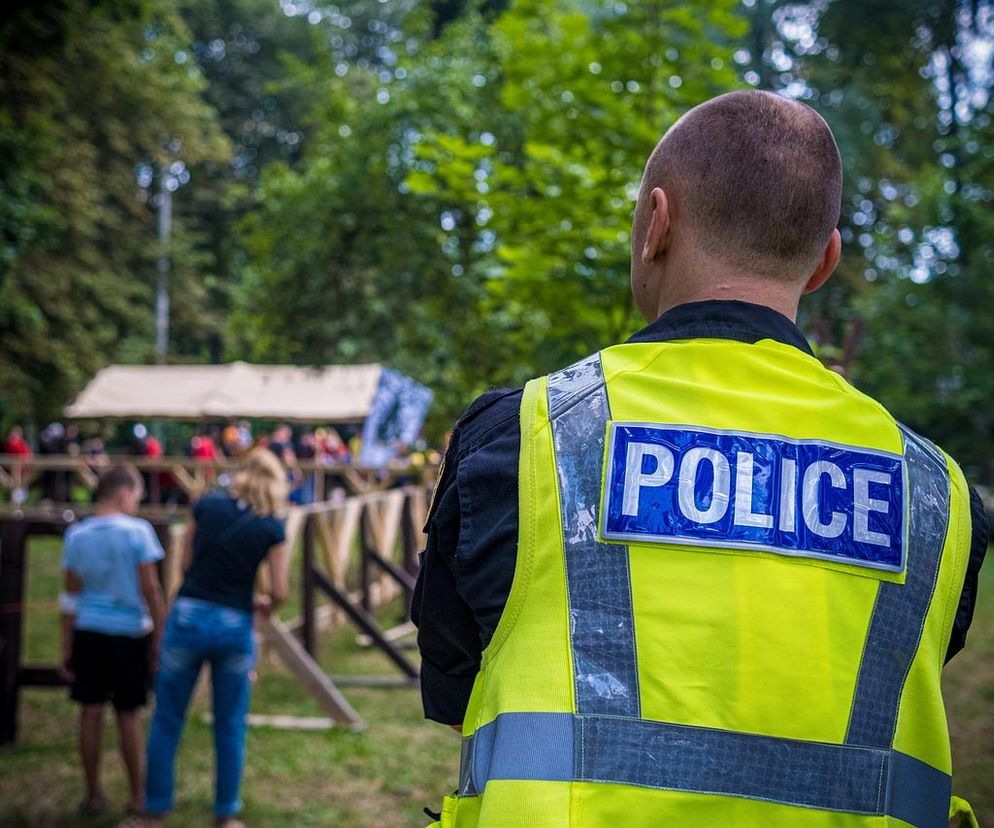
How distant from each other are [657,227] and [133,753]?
459 cm

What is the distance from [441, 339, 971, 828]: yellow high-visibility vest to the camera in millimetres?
1222

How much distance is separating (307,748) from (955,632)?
5.55 metres

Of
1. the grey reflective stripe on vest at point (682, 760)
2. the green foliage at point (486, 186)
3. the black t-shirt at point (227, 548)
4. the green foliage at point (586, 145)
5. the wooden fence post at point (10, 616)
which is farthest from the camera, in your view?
the wooden fence post at point (10, 616)

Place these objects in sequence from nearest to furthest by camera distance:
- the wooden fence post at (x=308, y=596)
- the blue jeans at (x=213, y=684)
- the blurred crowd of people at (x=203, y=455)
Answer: the blue jeans at (x=213, y=684) < the wooden fence post at (x=308, y=596) < the blurred crowd of people at (x=203, y=455)

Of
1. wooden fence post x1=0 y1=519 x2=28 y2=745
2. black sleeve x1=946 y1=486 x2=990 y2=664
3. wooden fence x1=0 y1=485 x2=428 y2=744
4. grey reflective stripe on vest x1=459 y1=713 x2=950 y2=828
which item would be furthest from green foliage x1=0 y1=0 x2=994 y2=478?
wooden fence post x1=0 y1=519 x2=28 y2=745

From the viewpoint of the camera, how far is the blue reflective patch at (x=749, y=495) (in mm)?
1277

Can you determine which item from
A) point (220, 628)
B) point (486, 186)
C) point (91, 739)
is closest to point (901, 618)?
point (486, 186)

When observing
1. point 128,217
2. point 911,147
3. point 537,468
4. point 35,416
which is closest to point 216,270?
point 128,217

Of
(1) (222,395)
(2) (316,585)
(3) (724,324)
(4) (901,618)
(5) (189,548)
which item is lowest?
(2) (316,585)

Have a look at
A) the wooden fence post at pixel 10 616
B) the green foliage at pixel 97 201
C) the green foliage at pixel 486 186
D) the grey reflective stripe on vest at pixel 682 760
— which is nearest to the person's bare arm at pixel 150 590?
the wooden fence post at pixel 10 616

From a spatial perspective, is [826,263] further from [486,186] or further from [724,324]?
[486,186]

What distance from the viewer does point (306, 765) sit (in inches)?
234

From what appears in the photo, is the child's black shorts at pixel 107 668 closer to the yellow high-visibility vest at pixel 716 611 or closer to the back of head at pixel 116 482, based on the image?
the back of head at pixel 116 482

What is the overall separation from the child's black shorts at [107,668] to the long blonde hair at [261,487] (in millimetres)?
913
